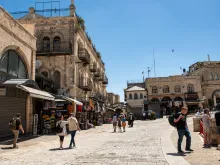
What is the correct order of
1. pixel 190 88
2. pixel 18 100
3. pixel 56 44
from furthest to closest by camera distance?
pixel 190 88, pixel 56 44, pixel 18 100

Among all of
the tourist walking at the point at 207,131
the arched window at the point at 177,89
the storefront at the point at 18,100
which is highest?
the arched window at the point at 177,89

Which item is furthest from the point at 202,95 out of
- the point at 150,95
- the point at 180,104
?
the point at 150,95

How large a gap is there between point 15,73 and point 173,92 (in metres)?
43.0

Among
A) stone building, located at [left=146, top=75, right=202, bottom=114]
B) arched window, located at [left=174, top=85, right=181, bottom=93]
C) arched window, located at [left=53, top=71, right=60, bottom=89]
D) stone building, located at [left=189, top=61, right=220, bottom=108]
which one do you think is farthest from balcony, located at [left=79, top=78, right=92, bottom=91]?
stone building, located at [left=189, top=61, right=220, bottom=108]

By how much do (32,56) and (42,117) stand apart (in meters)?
4.98

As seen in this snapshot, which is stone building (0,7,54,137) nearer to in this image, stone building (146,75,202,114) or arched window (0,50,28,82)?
arched window (0,50,28,82)

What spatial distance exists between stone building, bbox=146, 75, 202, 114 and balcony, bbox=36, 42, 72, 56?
3192cm

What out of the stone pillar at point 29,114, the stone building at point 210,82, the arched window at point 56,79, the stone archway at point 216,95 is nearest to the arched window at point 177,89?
the stone building at point 210,82

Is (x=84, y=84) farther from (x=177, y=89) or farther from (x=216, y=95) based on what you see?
(x=216, y=95)

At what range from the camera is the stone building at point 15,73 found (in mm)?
13328

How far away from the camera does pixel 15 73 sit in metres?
15.5

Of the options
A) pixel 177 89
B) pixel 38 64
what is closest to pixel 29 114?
pixel 38 64

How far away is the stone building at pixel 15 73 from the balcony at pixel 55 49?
220 inches

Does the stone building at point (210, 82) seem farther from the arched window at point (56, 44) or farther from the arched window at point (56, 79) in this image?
the arched window at point (56, 44)
